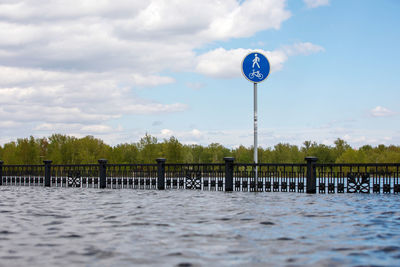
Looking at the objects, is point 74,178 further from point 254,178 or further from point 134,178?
point 254,178

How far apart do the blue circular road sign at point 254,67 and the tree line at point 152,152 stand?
187ft

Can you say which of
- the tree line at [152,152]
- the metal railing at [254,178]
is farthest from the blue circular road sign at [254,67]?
the tree line at [152,152]

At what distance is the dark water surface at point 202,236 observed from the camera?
6.14m

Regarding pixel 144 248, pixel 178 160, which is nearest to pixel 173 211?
pixel 144 248

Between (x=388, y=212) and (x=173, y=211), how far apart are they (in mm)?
5337

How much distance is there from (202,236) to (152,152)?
73447 mm

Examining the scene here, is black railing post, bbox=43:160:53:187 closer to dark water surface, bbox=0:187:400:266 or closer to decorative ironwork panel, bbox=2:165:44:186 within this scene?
decorative ironwork panel, bbox=2:165:44:186

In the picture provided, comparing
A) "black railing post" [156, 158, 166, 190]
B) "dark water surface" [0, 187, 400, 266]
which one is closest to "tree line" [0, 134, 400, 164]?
"black railing post" [156, 158, 166, 190]

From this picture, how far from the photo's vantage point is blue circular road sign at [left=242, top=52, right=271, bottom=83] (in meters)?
19.1

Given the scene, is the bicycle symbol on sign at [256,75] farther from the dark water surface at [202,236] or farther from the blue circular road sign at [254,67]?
the dark water surface at [202,236]

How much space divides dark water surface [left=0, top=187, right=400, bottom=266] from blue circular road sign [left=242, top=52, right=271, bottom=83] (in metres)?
7.60

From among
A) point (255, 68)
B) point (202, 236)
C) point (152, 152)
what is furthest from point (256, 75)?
point (152, 152)

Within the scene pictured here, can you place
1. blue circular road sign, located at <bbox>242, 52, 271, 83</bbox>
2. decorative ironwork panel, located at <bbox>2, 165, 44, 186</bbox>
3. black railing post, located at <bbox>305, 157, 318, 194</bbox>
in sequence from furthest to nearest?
1. decorative ironwork panel, located at <bbox>2, 165, 44, 186</bbox>
2. blue circular road sign, located at <bbox>242, 52, 271, 83</bbox>
3. black railing post, located at <bbox>305, 157, 318, 194</bbox>

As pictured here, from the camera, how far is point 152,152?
265 ft
